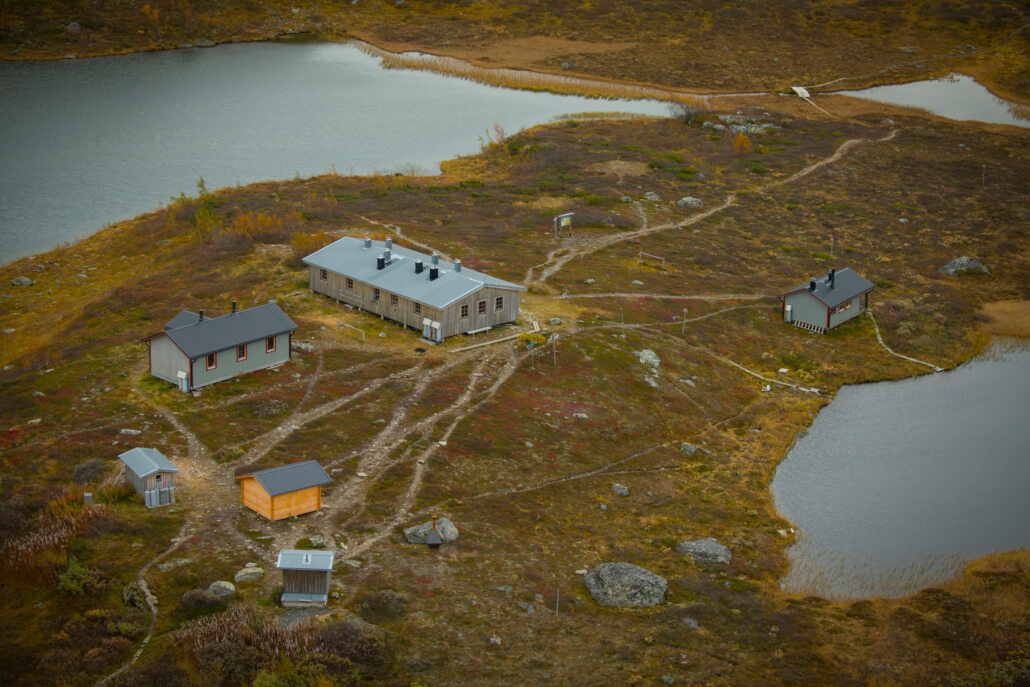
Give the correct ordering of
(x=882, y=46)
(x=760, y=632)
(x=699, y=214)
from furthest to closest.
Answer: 1. (x=882, y=46)
2. (x=699, y=214)
3. (x=760, y=632)

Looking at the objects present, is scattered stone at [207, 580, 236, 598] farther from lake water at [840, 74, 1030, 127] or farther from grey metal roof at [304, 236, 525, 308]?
lake water at [840, 74, 1030, 127]

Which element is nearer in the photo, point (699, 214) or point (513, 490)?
point (513, 490)

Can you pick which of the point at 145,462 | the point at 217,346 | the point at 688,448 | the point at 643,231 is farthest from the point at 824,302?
the point at 145,462

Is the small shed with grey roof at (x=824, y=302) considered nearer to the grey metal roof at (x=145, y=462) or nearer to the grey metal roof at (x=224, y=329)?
the grey metal roof at (x=224, y=329)

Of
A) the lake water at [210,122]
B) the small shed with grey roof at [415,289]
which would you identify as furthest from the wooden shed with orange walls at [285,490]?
the lake water at [210,122]

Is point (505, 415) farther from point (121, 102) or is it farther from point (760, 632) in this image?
point (121, 102)

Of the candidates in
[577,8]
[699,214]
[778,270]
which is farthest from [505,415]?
[577,8]
